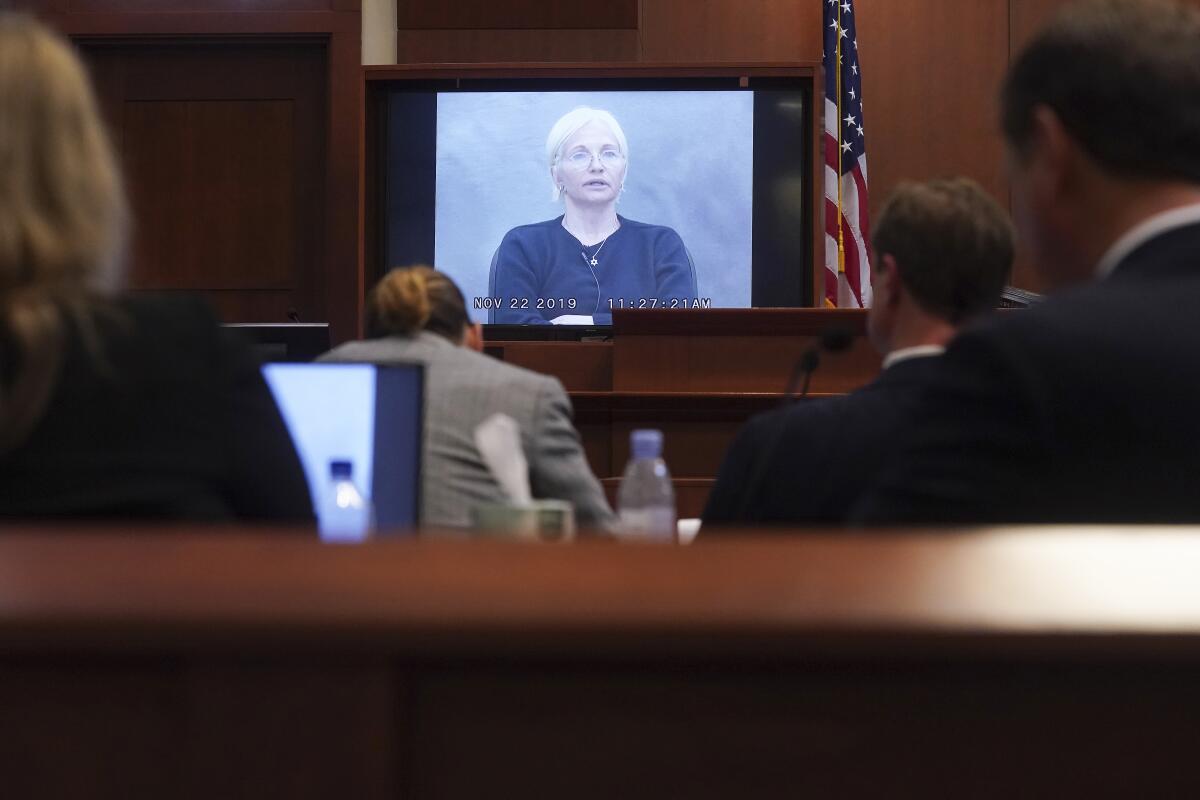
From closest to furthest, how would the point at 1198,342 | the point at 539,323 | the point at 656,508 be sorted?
the point at 1198,342
the point at 656,508
the point at 539,323

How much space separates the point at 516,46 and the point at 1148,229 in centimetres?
585

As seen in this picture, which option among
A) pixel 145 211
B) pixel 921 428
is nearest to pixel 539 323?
pixel 145 211

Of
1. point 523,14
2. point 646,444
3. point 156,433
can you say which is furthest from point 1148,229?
point 523,14

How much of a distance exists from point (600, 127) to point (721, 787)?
606cm

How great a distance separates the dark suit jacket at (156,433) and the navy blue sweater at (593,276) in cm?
512

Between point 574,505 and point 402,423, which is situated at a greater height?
point 402,423

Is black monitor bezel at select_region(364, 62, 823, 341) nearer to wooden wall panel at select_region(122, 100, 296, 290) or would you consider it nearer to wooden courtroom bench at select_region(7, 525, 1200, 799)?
wooden wall panel at select_region(122, 100, 296, 290)

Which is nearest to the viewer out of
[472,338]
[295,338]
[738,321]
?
[472,338]

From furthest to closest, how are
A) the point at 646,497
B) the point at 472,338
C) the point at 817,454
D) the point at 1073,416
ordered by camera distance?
the point at 472,338
the point at 646,497
the point at 817,454
the point at 1073,416

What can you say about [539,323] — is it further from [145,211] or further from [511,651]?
[511,651]

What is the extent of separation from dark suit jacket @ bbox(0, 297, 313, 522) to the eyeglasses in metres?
5.35

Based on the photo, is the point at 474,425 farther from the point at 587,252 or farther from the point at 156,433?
the point at 587,252

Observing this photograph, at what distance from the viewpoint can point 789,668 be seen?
0.50 metres

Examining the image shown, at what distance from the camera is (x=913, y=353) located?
6.75 feet
